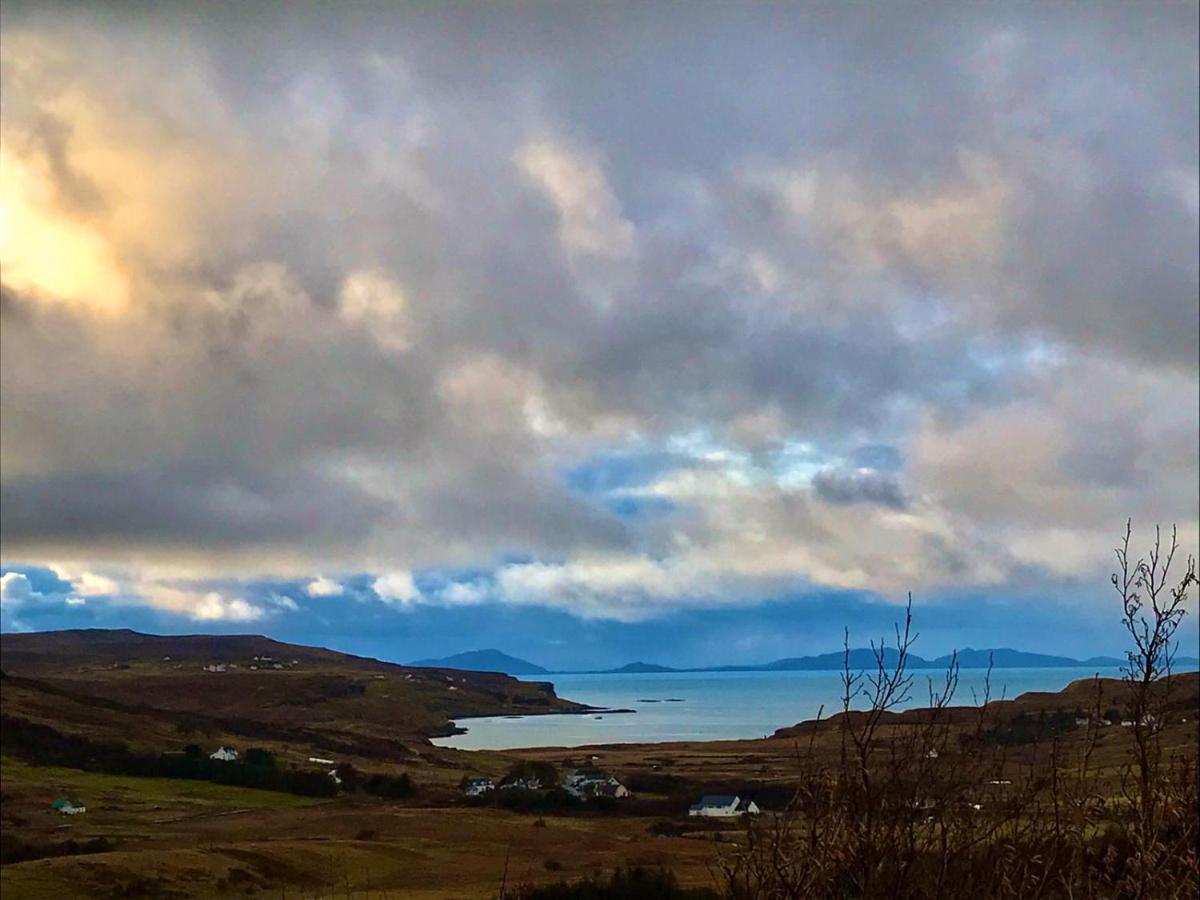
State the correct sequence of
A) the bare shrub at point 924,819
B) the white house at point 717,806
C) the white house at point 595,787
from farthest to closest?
1. the white house at point 595,787
2. the white house at point 717,806
3. the bare shrub at point 924,819

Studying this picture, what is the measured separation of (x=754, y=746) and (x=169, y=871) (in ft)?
287

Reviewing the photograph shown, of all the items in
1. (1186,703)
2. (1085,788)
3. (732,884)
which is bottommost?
(732,884)

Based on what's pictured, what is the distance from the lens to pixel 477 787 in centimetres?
7650

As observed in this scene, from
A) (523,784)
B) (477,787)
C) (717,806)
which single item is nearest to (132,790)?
(477,787)

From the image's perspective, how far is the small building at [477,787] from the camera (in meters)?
74.3

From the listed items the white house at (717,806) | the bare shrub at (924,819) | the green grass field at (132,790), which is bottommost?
the green grass field at (132,790)

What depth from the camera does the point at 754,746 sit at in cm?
11456

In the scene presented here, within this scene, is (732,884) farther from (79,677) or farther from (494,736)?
(79,677)

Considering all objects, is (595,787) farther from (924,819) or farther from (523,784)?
(924,819)

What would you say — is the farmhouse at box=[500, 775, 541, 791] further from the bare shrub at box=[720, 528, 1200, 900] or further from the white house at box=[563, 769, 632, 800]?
the bare shrub at box=[720, 528, 1200, 900]

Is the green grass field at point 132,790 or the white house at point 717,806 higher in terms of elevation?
the white house at point 717,806

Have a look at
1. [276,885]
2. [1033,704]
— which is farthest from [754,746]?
[276,885]

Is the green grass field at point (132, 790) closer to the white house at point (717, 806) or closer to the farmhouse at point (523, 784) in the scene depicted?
the farmhouse at point (523, 784)

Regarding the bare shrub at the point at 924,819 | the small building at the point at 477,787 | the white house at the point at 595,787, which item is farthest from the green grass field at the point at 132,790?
the bare shrub at the point at 924,819
